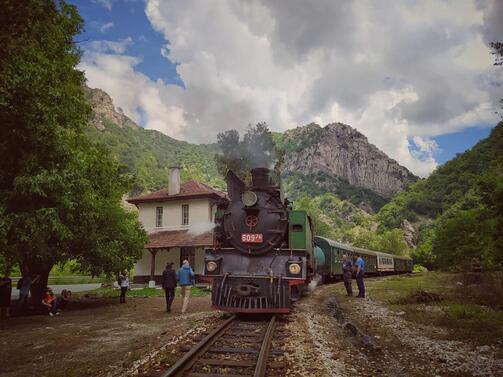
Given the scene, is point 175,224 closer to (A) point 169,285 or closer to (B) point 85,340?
(A) point 169,285

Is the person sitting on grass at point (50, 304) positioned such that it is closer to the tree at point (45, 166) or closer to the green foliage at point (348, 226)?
the tree at point (45, 166)

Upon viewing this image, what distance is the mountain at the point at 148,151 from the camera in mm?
91125

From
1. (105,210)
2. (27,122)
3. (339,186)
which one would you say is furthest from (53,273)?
Answer: (339,186)

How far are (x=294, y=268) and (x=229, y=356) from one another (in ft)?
11.7

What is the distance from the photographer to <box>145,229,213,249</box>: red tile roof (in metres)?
25.0

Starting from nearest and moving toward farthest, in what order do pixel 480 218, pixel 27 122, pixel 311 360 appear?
1. pixel 311 360
2. pixel 27 122
3. pixel 480 218

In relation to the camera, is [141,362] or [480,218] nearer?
[141,362]

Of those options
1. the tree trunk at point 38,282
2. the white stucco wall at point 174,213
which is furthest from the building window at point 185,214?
the tree trunk at point 38,282

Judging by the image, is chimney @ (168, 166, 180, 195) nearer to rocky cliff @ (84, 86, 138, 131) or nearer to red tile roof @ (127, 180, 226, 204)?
red tile roof @ (127, 180, 226, 204)

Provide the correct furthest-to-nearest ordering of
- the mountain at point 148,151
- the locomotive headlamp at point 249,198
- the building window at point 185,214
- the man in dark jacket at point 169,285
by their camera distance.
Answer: the mountain at point 148,151 < the building window at point 185,214 < the man in dark jacket at point 169,285 < the locomotive headlamp at point 249,198

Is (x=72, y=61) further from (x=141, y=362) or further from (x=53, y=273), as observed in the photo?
(x=53, y=273)

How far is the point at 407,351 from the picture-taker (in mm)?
6711

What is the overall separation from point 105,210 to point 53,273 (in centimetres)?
3395

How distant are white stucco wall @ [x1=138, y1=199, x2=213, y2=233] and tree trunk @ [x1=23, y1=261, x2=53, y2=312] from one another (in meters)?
13.9
